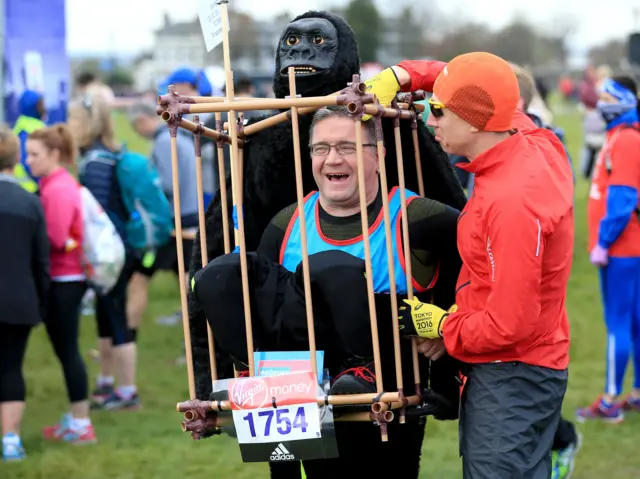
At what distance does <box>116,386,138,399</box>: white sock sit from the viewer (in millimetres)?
7508

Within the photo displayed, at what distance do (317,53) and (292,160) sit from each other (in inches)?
17.1

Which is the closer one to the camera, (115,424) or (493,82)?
(493,82)

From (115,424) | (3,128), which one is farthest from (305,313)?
(115,424)

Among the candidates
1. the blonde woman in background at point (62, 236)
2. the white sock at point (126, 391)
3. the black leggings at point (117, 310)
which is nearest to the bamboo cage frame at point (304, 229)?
Result: the blonde woman in background at point (62, 236)

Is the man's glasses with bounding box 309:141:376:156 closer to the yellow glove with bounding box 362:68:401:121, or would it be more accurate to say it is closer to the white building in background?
the yellow glove with bounding box 362:68:401:121

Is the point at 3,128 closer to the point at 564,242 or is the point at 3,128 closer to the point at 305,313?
the point at 305,313

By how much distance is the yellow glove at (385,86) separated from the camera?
363cm

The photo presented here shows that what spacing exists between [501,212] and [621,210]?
3610mm

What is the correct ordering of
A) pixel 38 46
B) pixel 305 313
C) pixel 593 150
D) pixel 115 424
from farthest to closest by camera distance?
pixel 593 150, pixel 38 46, pixel 115 424, pixel 305 313

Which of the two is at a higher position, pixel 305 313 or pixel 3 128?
pixel 3 128

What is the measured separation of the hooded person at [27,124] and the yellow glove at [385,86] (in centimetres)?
487

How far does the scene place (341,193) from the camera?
3.49m

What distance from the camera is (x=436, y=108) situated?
3.35 metres

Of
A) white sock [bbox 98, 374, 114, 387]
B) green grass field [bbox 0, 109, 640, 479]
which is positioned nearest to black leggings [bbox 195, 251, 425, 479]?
green grass field [bbox 0, 109, 640, 479]
